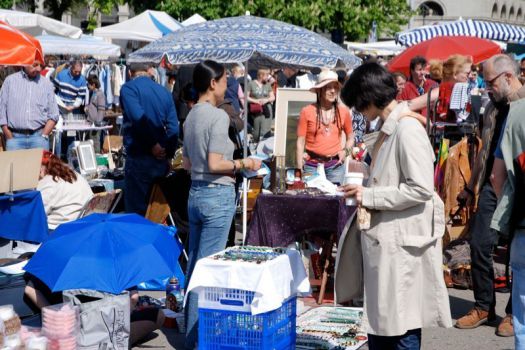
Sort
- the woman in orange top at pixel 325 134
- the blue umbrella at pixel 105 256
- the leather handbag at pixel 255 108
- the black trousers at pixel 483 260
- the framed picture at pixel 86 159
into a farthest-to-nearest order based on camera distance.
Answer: the leather handbag at pixel 255 108 < the framed picture at pixel 86 159 < the woman in orange top at pixel 325 134 < the black trousers at pixel 483 260 < the blue umbrella at pixel 105 256

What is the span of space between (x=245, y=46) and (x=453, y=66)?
2855mm

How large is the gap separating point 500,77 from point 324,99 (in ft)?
10.3

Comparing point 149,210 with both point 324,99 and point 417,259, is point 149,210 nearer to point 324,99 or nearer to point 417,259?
point 324,99

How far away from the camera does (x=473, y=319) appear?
24.2 feet

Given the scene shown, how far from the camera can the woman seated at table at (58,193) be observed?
8.12m

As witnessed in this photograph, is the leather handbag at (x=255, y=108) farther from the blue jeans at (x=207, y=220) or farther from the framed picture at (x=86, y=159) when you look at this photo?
the blue jeans at (x=207, y=220)

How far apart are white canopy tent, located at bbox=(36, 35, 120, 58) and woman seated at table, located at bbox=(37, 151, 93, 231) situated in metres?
10.7

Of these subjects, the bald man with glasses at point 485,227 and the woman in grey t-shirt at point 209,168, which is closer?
the woman in grey t-shirt at point 209,168

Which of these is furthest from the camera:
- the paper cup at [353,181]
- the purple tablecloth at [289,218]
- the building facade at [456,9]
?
the building facade at [456,9]

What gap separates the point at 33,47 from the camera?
269 inches

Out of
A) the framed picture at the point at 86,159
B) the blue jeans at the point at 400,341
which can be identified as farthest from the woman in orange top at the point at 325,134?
the blue jeans at the point at 400,341

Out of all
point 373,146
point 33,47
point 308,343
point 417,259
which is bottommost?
point 308,343

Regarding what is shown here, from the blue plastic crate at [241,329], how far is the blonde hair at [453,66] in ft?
16.1

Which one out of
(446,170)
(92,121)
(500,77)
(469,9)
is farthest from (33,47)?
(469,9)
